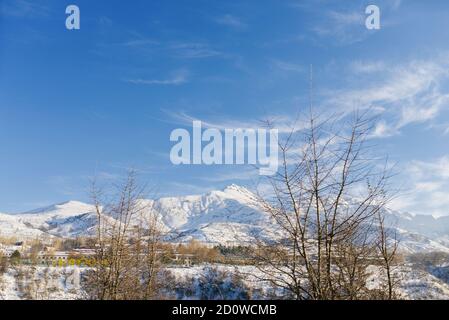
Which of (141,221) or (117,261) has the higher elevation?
(141,221)

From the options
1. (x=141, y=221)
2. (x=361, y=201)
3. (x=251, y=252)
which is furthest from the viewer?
(x=141, y=221)

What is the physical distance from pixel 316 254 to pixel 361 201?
84 cm

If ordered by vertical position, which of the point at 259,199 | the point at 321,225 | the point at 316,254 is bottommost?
the point at 316,254

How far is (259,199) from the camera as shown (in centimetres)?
524

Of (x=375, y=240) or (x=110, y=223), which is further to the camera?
(x=110, y=223)

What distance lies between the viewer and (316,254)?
4.79 m
